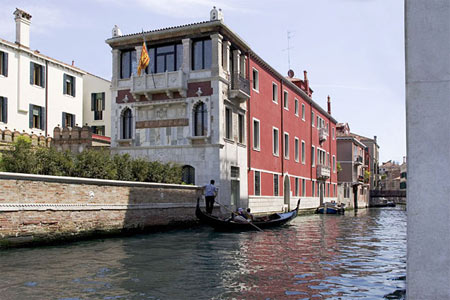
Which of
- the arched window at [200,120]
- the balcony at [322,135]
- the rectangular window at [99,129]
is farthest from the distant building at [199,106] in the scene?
the balcony at [322,135]

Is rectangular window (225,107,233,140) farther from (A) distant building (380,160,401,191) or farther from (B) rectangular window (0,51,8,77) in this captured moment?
(A) distant building (380,160,401,191)

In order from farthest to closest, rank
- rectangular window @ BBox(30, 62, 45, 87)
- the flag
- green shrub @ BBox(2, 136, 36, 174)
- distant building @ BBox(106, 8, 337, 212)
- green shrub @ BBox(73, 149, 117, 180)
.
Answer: rectangular window @ BBox(30, 62, 45, 87)
distant building @ BBox(106, 8, 337, 212)
the flag
green shrub @ BBox(73, 149, 117, 180)
green shrub @ BBox(2, 136, 36, 174)

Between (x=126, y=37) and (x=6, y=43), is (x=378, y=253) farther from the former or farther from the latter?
(x=6, y=43)

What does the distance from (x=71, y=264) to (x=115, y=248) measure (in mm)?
2510

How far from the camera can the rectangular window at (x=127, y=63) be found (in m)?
21.5

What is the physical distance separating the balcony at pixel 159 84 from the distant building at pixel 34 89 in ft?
18.8

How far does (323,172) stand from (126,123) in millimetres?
17335

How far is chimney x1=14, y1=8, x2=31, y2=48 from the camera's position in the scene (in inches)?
896

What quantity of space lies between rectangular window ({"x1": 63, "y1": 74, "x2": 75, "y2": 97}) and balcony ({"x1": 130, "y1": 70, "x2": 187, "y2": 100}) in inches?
272

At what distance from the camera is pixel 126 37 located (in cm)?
2112

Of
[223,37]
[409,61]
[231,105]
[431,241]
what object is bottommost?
[431,241]

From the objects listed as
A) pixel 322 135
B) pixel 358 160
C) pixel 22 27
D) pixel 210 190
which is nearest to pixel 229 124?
pixel 210 190

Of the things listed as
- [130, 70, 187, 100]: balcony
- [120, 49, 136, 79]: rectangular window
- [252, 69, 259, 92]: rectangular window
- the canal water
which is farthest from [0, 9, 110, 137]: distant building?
the canal water

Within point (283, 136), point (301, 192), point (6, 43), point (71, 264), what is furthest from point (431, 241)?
point (301, 192)
